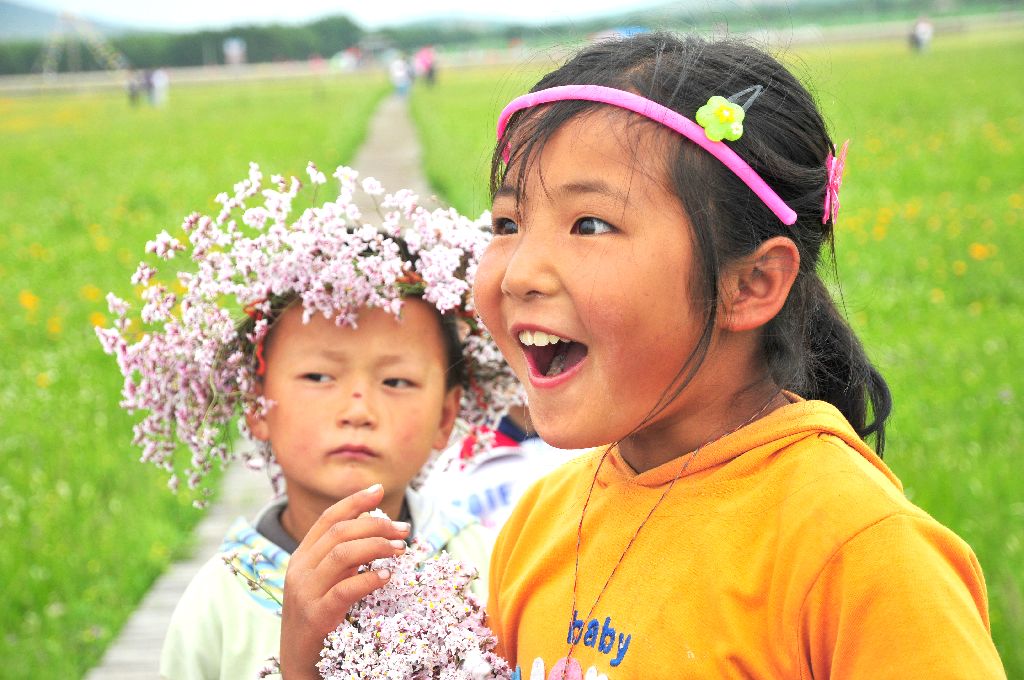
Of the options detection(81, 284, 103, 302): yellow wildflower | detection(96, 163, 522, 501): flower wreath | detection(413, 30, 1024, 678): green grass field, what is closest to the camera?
detection(96, 163, 522, 501): flower wreath

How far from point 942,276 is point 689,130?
24.0ft

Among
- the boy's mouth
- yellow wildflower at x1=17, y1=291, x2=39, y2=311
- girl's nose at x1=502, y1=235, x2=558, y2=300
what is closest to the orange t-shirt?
the boy's mouth

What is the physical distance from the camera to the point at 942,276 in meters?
8.28

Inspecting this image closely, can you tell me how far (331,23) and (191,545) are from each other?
307 ft

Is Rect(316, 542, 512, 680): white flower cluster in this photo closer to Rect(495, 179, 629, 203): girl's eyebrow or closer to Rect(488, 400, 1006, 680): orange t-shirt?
Rect(488, 400, 1006, 680): orange t-shirt

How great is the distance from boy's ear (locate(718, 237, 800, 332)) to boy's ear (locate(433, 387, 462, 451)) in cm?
119

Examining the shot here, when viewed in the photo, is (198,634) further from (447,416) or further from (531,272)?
(531,272)

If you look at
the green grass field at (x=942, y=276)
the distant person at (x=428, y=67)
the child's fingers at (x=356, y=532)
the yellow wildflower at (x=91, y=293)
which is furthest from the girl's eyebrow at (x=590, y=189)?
the distant person at (x=428, y=67)

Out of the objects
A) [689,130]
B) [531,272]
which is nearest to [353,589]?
[531,272]

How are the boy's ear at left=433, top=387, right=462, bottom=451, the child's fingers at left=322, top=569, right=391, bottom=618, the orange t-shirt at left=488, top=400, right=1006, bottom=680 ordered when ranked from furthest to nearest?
the boy's ear at left=433, top=387, right=462, bottom=451 → the child's fingers at left=322, top=569, right=391, bottom=618 → the orange t-shirt at left=488, top=400, right=1006, bottom=680

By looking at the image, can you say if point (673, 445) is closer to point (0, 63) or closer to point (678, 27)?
point (678, 27)

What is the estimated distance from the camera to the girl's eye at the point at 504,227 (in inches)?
65.9

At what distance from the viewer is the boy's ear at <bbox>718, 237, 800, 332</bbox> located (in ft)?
5.10

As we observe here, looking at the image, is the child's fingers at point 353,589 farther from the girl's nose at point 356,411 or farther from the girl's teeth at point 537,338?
the girl's nose at point 356,411
